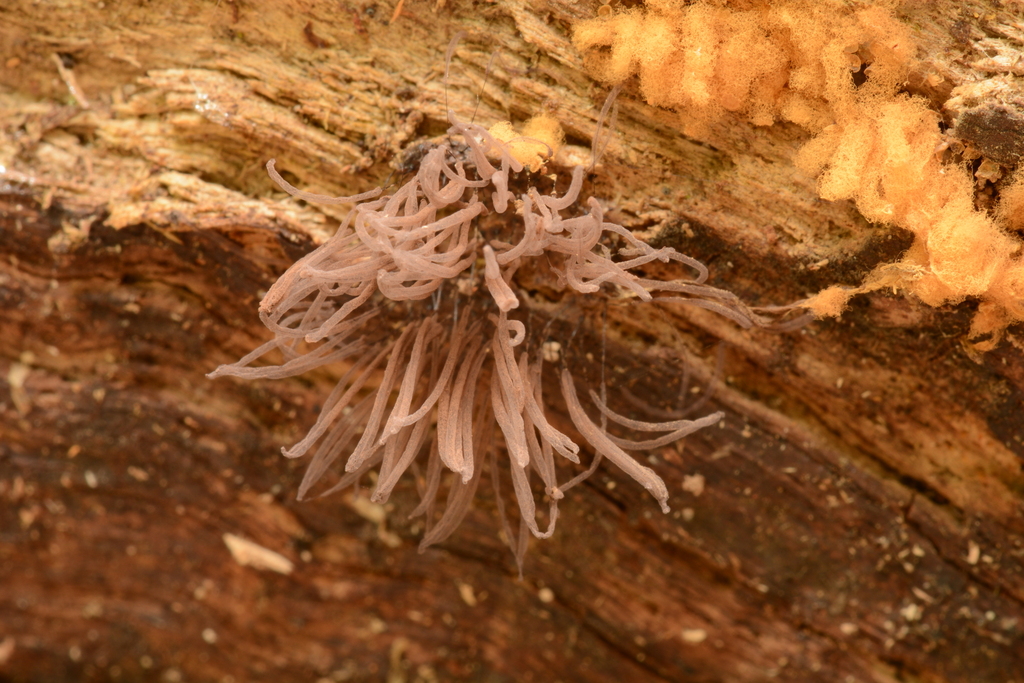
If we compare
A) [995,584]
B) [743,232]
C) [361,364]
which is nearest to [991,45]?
[743,232]

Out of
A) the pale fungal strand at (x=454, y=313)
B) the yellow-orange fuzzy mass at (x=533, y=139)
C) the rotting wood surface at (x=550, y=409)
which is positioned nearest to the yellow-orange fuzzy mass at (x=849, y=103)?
the rotting wood surface at (x=550, y=409)

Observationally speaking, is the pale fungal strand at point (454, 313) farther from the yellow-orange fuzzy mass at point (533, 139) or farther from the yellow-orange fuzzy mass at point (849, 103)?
the yellow-orange fuzzy mass at point (849, 103)

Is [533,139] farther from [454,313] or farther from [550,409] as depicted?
[550,409]

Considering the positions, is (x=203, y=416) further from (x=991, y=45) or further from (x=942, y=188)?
(x=991, y=45)

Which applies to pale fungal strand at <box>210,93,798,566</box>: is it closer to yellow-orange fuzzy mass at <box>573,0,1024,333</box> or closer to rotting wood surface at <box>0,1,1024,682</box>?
rotting wood surface at <box>0,1,1024,682</box>

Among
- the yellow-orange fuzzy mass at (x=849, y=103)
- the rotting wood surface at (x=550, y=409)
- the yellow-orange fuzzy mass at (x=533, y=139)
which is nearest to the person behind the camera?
the yellow-orange fuzzy mass at (x=849, y=103)

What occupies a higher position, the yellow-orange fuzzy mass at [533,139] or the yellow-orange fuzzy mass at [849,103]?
the yellow-orange fuzzy mass at [849,103]
